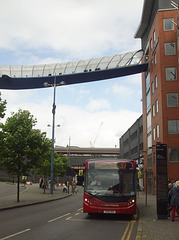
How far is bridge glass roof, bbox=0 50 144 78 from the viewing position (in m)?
45.8

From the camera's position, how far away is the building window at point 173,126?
3694cm

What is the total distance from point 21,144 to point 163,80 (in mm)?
22293

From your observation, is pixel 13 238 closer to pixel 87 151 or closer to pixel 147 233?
pixel 147 233

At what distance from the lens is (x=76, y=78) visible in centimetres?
4675

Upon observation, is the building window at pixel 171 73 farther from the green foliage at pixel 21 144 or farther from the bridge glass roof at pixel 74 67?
the green foliage at pixel 21 144

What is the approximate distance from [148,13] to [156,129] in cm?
1773

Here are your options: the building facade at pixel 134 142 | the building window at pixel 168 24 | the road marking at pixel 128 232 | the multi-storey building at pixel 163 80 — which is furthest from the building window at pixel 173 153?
the road marking at pixel 128 232

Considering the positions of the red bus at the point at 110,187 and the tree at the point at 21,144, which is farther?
the tree at the point at 21,144

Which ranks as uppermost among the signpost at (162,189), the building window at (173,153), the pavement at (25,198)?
the building window at (173,153)

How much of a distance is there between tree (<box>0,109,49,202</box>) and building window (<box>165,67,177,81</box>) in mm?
20952

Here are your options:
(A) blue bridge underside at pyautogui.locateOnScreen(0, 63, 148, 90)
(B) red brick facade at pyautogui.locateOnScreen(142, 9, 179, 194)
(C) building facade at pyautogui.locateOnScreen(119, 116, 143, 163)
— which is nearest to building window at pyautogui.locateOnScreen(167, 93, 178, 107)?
(B) red brick facade at pyautogui.locateOnScreen(142, 9, 179, 194)

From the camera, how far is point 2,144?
65.9 feet

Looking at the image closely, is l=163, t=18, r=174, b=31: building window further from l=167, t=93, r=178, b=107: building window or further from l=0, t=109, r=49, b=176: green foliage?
l=0, t=109, r=49, b=176: green foliage

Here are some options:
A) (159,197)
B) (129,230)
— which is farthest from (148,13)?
(129,230)
